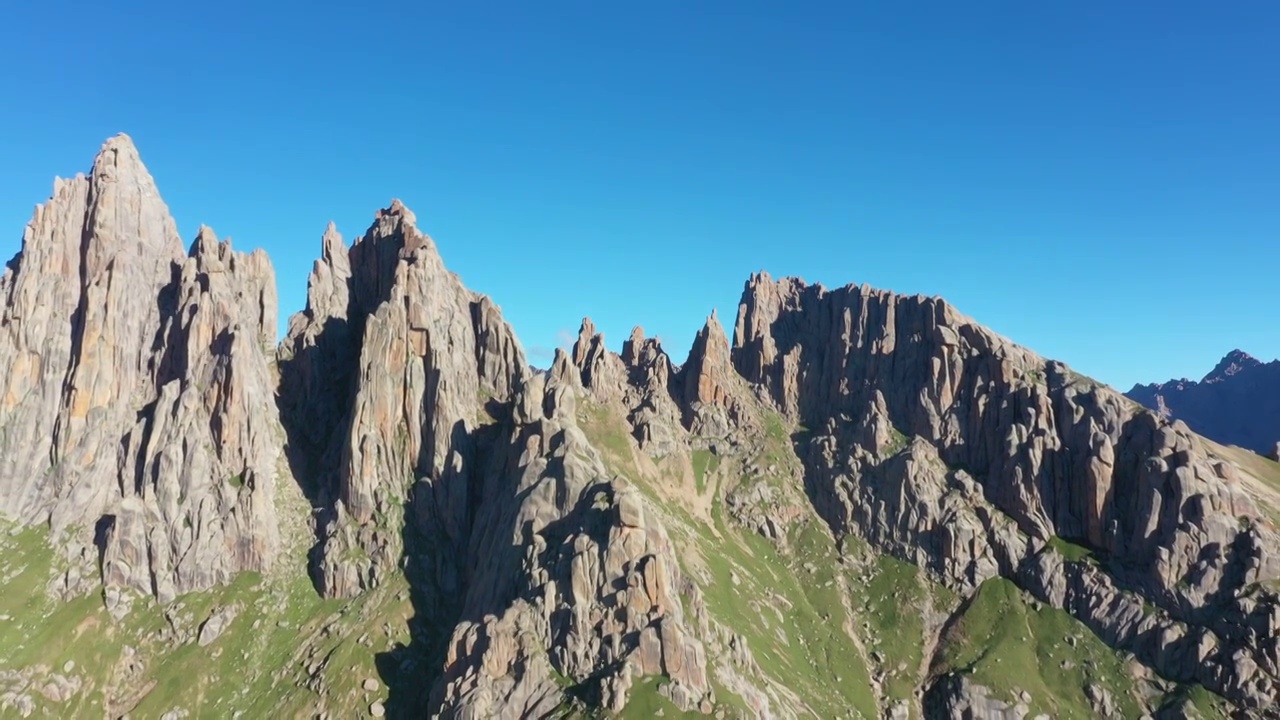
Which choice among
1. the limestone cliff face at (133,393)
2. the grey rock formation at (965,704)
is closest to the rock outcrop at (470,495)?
the limestone cliff face at (133,393)

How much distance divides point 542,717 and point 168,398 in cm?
10648

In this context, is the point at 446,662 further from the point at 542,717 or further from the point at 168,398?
the point at 168,398

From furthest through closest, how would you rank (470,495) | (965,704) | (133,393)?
(133,393) < (470,495) < (965,704)

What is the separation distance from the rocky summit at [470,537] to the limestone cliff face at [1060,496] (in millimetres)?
714

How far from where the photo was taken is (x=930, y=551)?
561 feet

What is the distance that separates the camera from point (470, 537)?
14512 centimetres

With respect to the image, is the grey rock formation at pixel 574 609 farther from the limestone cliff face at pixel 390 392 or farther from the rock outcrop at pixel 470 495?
the limestone cliff face at pixel 390 392

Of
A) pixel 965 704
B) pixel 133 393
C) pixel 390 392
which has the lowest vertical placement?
pixel 965 704

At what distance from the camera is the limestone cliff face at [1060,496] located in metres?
133

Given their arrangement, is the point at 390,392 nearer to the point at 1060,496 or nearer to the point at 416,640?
the point at 416,640

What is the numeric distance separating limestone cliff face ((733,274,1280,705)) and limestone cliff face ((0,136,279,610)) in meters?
156

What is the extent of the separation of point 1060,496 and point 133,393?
736ft

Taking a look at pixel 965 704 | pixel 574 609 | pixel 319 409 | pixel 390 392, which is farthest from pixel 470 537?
pixel 965 704

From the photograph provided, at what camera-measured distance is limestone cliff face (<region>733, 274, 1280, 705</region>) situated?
5221 inches
